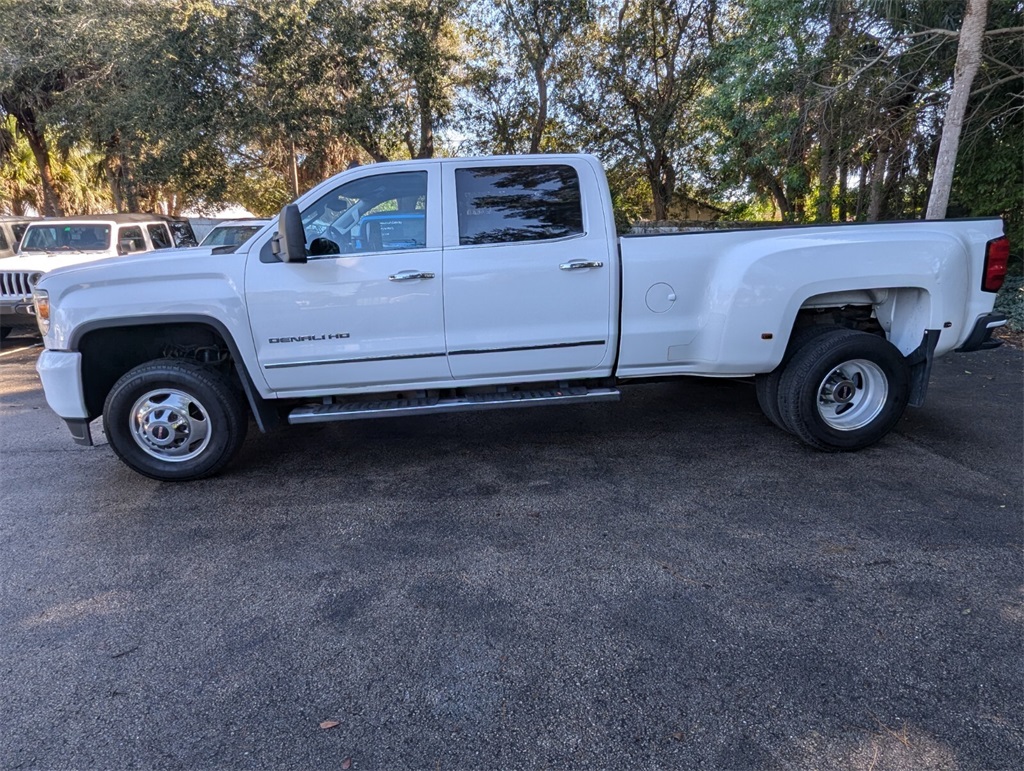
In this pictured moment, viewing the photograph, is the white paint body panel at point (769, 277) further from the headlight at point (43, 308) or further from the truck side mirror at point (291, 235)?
the headlight at point (43, 308)

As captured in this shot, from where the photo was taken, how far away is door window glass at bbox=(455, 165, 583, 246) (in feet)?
14.3

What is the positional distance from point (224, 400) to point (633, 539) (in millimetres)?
2800

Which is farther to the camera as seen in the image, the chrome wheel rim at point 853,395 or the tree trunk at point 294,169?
the tree trunk at point 294,169

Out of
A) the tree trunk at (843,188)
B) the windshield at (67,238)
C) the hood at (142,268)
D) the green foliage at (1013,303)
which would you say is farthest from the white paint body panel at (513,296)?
the tree trunk at (843,188)

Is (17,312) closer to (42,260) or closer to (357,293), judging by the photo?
(42,260)

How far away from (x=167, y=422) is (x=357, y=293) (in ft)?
5.10

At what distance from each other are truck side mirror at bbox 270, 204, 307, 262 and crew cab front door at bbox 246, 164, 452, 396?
0.15m

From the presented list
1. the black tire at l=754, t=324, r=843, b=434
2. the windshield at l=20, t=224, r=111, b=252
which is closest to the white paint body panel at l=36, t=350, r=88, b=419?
the black tire at l=754, t=324, r=843, b=434

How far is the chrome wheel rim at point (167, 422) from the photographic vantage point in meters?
4.27

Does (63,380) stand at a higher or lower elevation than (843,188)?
lower

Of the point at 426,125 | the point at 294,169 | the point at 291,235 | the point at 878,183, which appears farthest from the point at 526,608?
the point at 294,169

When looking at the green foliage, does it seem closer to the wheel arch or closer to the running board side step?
the running board side step

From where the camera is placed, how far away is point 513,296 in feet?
14.0

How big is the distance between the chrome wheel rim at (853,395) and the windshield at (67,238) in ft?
35.5
